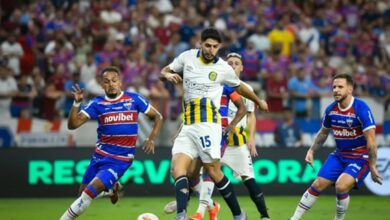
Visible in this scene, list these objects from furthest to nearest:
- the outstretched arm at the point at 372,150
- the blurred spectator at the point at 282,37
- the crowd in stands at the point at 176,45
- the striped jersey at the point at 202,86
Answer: the blurred spectator at the point at 282,37 → the crowd in stands at the point at 176,45 → the outstretched arm at the point at 372,150 → the striped jersey at the point at 202,86

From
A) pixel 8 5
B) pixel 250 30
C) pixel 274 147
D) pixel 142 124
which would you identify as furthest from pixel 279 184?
pixel 8 5

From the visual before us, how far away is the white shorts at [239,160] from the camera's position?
14.1 m

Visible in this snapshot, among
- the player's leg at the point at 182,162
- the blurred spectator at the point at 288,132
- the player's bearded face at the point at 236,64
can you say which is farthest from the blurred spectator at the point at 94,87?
the player's leg at the point at 182,162

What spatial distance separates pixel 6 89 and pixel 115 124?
8.88m

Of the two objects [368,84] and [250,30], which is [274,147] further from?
[250,30]

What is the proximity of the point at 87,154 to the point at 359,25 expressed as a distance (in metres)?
10.5

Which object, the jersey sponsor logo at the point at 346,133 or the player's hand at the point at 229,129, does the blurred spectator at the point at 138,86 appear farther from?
the jersey sponsor logo at the point at 346,133

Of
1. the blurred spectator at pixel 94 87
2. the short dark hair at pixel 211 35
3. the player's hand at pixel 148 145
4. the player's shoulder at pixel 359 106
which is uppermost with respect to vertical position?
the short dark hair at pixel 211 35

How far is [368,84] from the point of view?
2342cm

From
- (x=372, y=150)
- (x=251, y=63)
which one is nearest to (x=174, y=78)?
(x=372, y=150)

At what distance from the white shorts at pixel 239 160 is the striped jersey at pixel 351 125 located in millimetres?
1430

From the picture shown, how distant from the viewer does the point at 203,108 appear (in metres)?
12.5

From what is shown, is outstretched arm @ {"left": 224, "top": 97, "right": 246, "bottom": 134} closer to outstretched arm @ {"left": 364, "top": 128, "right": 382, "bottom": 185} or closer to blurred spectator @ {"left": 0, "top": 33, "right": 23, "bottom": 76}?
outstretched arm @ {"left": 364, "top": 128, "right": 382, "bottom": 185}

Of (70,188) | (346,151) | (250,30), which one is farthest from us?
(250,30)
